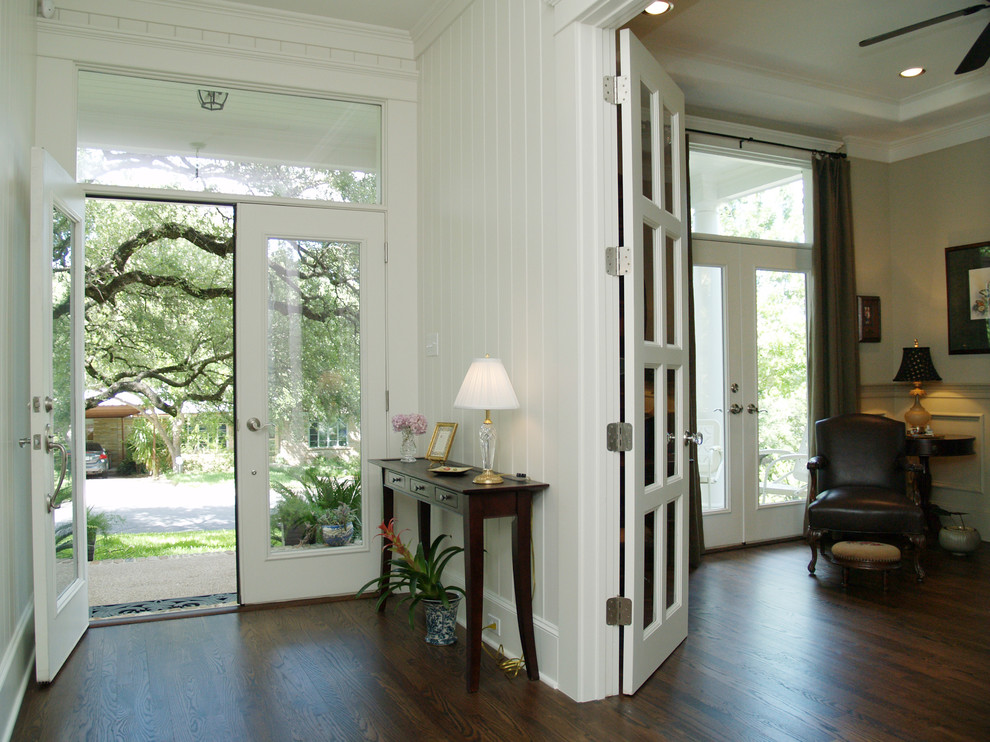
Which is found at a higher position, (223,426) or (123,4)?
(123,4)

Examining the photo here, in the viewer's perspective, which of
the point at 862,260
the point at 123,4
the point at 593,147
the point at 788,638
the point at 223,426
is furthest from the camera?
the point at 223,426

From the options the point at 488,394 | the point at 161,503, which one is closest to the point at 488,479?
the point at 488,394

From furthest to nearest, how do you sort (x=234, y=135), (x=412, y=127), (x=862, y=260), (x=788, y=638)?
1. (x=862, y=260)
2. (x=412, y=127)
3. (x=234, y=135)
4. (x=788, y=638)

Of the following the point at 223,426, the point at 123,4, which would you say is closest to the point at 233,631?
the point at 123,4

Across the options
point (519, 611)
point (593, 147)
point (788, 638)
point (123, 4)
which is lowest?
point (788, 638)

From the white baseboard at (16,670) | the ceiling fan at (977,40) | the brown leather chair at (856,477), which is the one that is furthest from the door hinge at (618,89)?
the white baseboard at (16,670)

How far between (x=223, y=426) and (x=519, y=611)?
5.72 m

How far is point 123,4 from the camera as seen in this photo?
3.69 metres

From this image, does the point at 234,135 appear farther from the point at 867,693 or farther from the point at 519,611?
the point at 867,693

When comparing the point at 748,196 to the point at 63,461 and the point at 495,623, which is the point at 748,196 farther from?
the point at 63,461

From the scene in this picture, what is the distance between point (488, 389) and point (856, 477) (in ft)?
10.2

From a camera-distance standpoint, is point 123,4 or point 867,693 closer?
point 867,693

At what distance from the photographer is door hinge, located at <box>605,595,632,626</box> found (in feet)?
8.59

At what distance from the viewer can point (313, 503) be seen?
4070 mm
